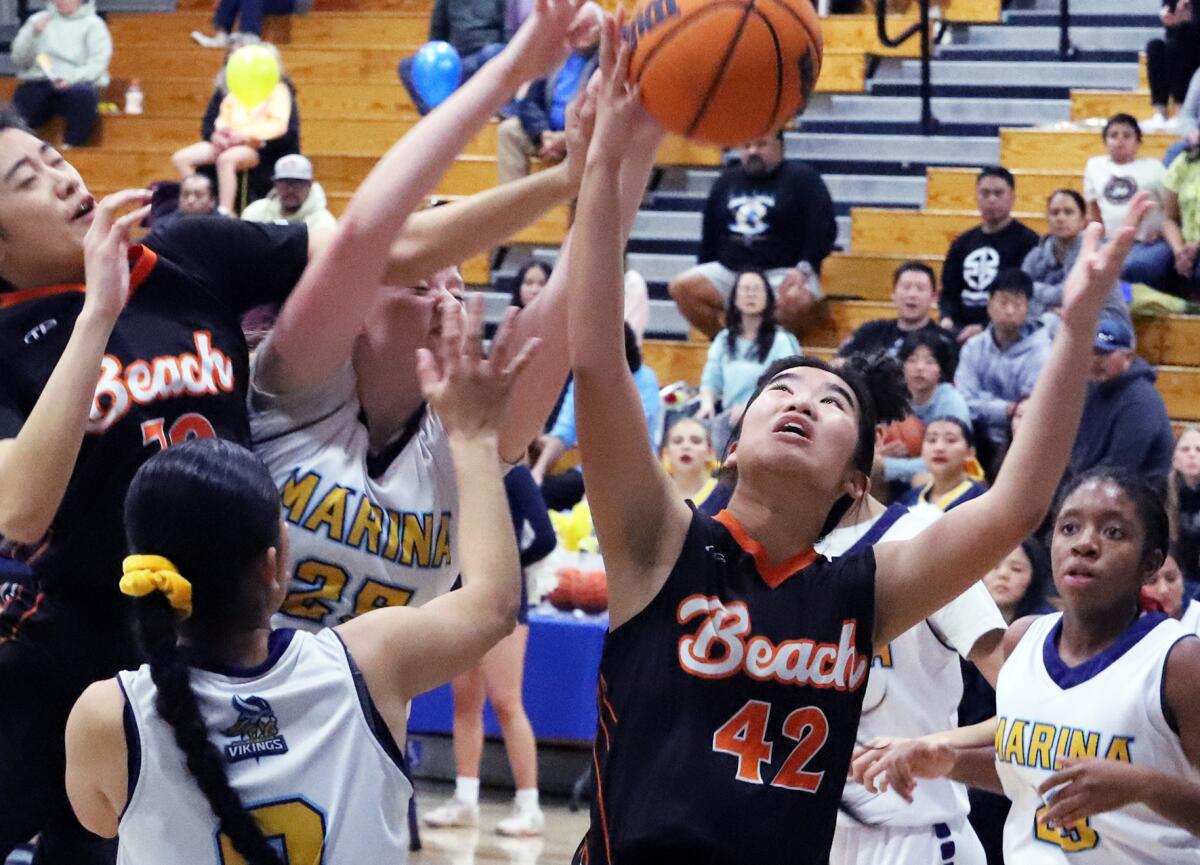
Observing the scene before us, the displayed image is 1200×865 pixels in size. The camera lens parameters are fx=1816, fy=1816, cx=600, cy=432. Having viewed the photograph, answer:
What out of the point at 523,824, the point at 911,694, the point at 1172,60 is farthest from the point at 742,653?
the point at 1172,60

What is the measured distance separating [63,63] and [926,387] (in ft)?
27.6

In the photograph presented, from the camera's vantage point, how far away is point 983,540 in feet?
8.97

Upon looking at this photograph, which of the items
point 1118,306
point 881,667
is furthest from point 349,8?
point 881,667

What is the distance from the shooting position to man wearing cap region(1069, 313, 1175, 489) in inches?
322

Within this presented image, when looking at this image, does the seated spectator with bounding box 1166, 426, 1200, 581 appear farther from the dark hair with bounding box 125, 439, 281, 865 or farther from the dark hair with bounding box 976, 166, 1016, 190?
the dark hair with bounding box 125, 439, 281, 865

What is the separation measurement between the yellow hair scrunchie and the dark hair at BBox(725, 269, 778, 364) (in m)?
7.12

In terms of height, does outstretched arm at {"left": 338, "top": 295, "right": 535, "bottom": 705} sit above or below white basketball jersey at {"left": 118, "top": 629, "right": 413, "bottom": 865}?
above

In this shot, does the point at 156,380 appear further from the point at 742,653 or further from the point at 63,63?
the point at 63,63

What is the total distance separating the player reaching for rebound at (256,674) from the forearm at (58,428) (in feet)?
0.94

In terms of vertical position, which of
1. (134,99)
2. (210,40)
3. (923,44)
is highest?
(210,40)

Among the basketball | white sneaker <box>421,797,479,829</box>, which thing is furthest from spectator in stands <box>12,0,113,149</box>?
the basketball

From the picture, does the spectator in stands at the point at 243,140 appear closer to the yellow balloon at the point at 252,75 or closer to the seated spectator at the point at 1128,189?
the yellow balloon at the point at 252,75

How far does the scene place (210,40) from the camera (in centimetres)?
1459

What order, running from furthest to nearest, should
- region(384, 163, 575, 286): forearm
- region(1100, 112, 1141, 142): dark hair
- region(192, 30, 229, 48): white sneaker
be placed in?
1. region(192, 30, 229, 48): white sneaker
2. region(1100, 112, 1141, 142): dark hair
3. region(384, 163, 575, 286): forearm
